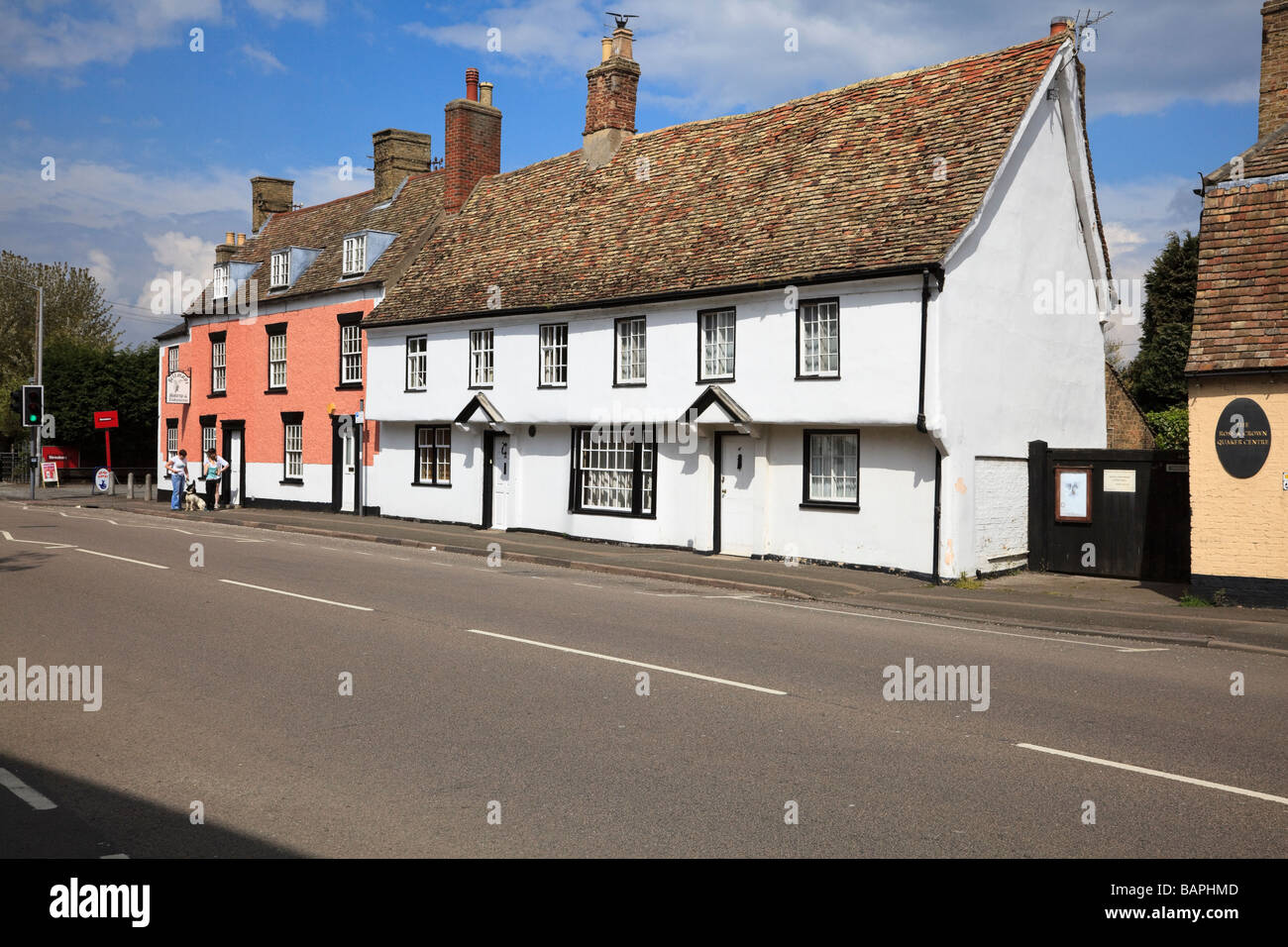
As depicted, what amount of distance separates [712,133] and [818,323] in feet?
26.3

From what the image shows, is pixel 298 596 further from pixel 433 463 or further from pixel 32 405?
pixel 32 405

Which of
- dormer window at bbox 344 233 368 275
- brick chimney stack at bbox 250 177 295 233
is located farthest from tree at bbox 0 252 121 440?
dormer window at bbox 344 233 368 275

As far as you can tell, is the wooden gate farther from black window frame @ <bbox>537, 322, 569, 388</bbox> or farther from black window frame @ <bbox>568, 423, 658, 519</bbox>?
black window frame @ <bbox>537, 322, 569, 388</bbox>

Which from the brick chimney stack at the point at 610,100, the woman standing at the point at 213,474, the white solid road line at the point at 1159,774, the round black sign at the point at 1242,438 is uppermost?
the brick chimney stack at the point at 610,100

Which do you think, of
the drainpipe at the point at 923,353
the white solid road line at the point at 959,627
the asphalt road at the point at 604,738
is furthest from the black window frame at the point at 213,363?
the white solid road line at the point at 959,627

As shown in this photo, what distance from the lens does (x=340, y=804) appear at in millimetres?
5984

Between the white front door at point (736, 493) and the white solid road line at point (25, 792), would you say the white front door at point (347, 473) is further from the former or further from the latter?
the white solid road line at point (25, 792)

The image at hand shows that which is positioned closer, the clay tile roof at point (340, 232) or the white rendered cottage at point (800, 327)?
the white rendered cottage at point (800, 327)

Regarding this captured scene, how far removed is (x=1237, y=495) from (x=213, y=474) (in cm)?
2877

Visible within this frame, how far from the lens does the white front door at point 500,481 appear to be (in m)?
Answer: 27.0

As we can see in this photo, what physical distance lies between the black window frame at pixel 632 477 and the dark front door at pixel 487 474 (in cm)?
305

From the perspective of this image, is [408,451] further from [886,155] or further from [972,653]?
[972,653]

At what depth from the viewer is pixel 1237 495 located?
15.4m

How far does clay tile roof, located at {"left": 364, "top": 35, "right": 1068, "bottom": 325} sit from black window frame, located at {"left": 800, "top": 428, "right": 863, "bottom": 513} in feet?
9.47
